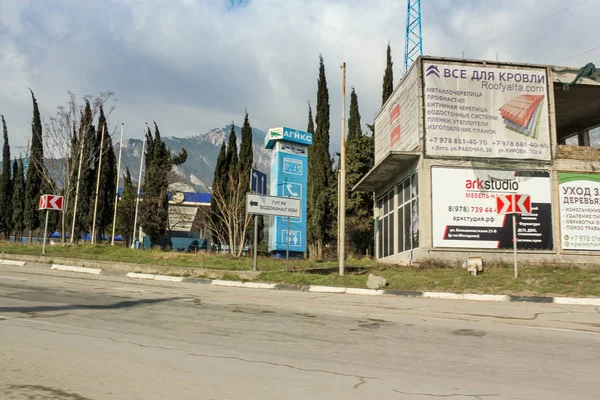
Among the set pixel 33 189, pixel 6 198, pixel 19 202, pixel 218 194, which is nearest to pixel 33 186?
→ pixel 33 189

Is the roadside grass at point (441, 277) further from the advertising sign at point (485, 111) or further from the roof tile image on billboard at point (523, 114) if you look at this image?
the roof tile image on billboard at point (523, 114)

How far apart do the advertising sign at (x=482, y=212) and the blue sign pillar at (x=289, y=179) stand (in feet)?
58.1

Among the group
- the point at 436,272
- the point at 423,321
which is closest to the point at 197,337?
the point at 423,321

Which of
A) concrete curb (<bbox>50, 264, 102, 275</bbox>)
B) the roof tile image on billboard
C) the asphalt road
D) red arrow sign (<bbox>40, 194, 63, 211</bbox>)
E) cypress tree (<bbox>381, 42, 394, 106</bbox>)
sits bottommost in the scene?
the asphalt road

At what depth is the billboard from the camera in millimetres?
23047

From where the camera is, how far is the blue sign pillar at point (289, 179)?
127 feet

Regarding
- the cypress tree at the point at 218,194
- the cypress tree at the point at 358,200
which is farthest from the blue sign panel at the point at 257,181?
the cypress tree at the point at 358,200

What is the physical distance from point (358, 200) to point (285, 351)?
3240 cm

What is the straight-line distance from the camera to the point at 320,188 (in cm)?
4312

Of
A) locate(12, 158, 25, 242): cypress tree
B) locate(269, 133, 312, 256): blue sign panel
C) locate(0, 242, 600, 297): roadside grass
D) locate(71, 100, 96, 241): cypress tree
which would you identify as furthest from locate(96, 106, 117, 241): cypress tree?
locate(0, 242, 600, 297): roadside grass

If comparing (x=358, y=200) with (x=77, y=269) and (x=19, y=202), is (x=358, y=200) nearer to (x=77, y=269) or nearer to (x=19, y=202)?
(x=77, y=269)

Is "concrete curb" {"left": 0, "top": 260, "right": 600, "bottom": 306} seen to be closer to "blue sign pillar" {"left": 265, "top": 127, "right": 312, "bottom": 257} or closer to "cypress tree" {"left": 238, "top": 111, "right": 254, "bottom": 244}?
"blue sign pillar" {"left": 265, "top": 127, "right": 312, "bottom": 257}

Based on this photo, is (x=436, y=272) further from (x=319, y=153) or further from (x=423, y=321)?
(x=319, y=153)

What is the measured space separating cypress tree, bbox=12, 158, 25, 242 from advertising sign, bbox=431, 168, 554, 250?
40.5 meters
